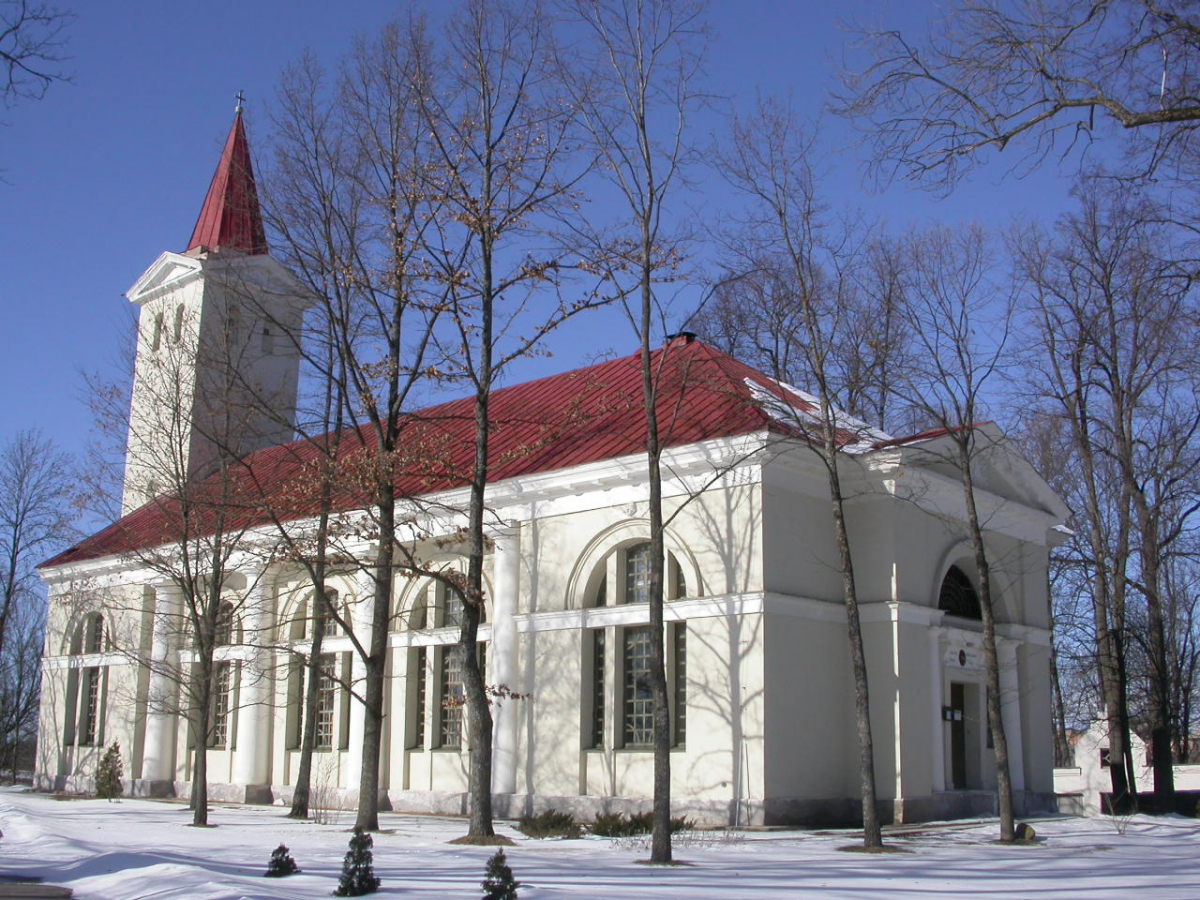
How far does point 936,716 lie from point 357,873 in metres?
14.1

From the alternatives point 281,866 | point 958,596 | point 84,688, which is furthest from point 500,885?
point 84,688

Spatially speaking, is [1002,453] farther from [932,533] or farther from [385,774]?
[385,774]

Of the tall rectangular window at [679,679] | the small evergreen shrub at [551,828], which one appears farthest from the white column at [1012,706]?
the small evergreen shrub at [551,828]

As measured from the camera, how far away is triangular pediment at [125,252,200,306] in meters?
→ 38.2

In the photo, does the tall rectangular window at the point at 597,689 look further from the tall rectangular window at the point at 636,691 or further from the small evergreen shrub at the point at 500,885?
the small evergreen shrub at the point at 500,885

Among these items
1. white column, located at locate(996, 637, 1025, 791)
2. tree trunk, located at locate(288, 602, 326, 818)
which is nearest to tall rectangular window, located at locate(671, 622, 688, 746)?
tree trunk, located at locate(288, 602, 326, 818)

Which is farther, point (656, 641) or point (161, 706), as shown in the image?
point (161, 706)

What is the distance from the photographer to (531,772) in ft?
74.0

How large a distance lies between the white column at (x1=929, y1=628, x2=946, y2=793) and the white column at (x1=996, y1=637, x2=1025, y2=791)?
2666 millimetres

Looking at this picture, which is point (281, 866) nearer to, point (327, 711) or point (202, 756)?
point (202, 756)

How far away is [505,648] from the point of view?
2350 centimetres

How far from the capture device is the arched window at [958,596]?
24.1 m

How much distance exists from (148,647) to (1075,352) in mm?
24432

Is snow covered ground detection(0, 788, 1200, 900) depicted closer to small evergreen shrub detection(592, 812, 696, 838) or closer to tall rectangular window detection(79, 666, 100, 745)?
small evergreen shrub detection(592, 812, 696, 838)
